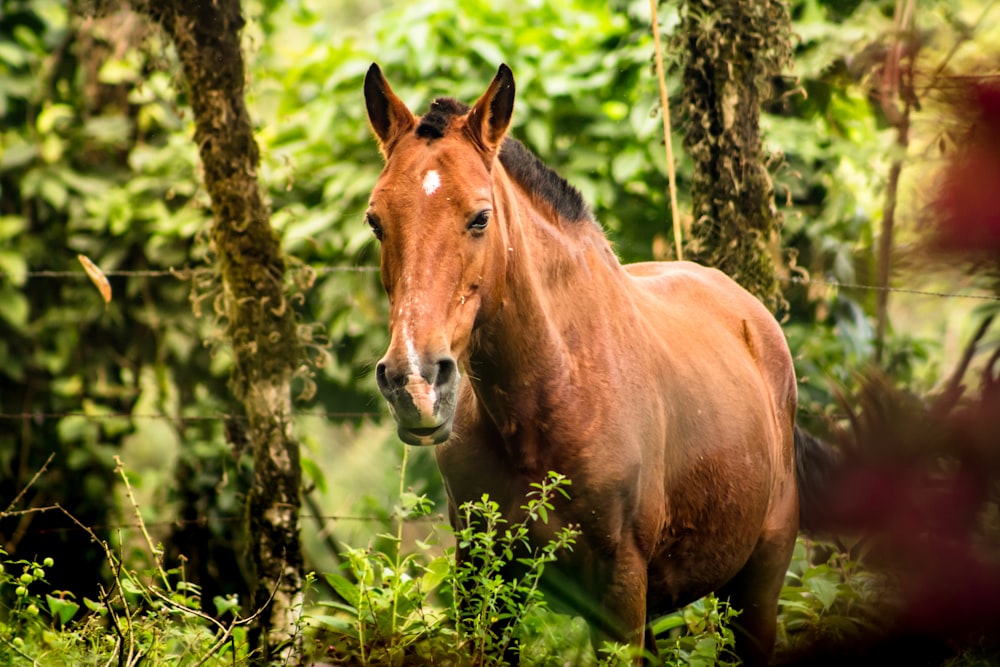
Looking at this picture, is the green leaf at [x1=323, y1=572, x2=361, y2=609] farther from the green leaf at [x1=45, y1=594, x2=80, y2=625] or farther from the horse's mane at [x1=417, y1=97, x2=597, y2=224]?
the horse's mane at [x1=417, y1=97, x2=597, y2=224]

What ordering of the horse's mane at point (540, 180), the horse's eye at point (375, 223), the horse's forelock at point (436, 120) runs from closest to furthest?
the horse's eye at point (375, 223) → the horse's forelock at point (436, 120) → the horse's mane at point (540, 180)

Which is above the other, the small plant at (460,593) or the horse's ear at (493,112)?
the horse's ear at (493,112)

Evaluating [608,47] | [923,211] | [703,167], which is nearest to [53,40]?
[608,47]

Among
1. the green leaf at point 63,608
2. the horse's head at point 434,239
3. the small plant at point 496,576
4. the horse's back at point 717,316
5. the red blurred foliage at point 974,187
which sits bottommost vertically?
the green leaf at point 63,608

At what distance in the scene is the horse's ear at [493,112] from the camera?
3.03 m

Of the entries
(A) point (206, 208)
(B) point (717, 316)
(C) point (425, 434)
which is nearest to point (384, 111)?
(C) point (425, 434)

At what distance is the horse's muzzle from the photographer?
8.32 ft

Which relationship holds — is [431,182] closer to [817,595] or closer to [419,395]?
[419,395]

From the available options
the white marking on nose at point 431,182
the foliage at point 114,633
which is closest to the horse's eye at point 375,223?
the white marking on nose at point 431,182

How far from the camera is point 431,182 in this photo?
9.32 feet

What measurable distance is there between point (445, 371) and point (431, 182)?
A: 548 millimetres

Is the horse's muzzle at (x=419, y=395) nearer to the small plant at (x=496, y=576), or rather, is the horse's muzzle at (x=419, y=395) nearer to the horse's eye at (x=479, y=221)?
the small plant at (x=496, y=576)

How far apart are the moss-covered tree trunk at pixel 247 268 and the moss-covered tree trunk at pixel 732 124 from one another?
2.00 metres

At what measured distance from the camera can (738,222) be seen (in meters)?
4.89
